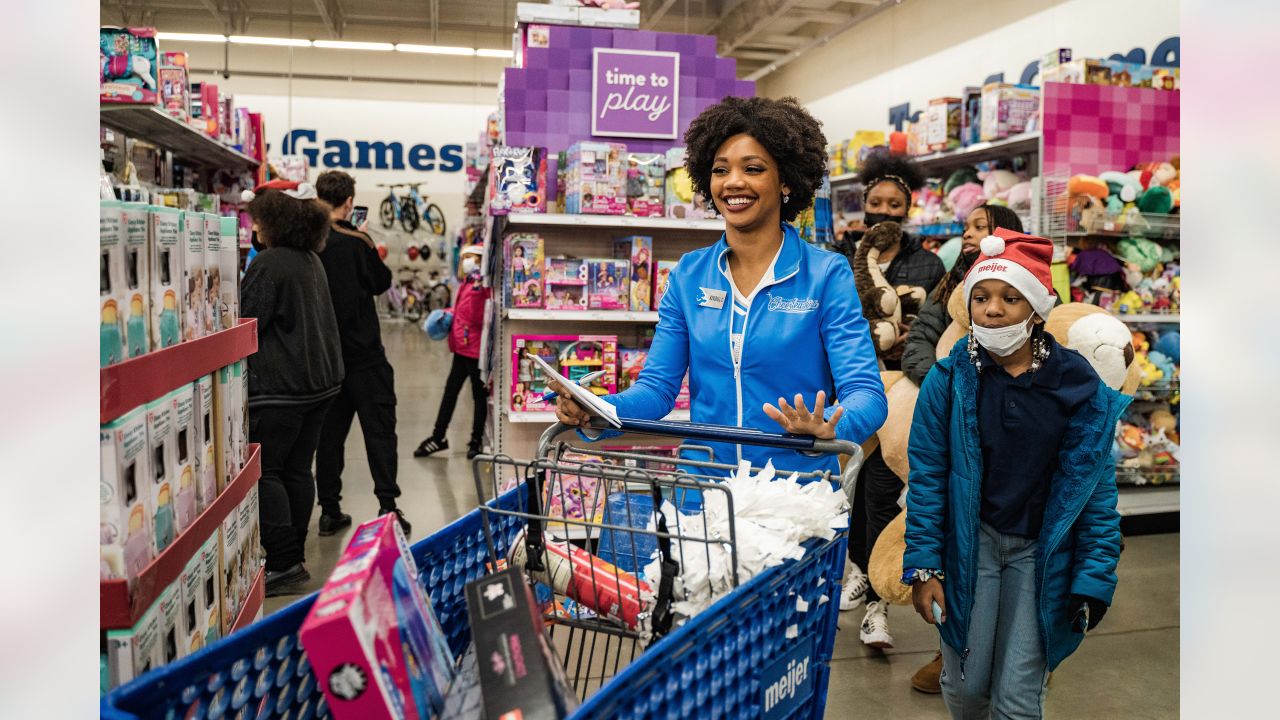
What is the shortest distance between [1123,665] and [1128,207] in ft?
8.87

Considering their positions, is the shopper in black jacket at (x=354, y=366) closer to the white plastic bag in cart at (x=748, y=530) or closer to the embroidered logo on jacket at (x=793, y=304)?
the embroidered logo on jacket at (x=793, y=304)

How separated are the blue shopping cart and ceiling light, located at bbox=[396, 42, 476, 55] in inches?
627

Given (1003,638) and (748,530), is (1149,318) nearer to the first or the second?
(1003,638)

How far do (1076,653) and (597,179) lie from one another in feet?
9.37

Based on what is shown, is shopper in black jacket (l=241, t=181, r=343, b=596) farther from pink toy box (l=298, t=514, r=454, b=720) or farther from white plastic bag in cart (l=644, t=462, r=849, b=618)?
pink toy box (l=298, t=514, r=454, b=720)

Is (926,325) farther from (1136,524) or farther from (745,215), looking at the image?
(1136,524)

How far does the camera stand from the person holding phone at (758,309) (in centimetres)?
209

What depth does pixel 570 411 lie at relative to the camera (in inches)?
70.1

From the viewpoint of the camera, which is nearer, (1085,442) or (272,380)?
(1085,442)

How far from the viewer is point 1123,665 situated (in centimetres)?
345

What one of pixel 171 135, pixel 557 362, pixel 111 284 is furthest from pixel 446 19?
pixel 111 284

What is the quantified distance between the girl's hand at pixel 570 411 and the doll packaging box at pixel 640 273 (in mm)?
3044

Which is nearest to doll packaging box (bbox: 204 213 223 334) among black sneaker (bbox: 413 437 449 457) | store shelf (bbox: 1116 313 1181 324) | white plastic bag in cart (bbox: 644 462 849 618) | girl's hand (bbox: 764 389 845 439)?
white plastic bag in cart (bbox: 644 462 849 618)
